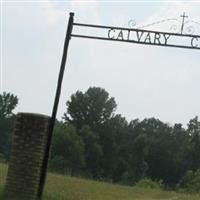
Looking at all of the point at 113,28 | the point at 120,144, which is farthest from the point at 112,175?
the point at 113,28

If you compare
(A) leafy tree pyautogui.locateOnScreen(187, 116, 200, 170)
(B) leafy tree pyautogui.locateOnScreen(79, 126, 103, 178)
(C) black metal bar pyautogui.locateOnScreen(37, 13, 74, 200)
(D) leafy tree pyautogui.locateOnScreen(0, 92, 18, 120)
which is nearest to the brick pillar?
(C) black metal bar pyautogui.locateOnScreen(37, 13, 74, 200)

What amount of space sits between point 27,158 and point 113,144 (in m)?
87.1

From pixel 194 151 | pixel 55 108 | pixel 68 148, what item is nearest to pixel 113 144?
pixel 68 148

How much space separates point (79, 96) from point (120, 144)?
30.9 feet

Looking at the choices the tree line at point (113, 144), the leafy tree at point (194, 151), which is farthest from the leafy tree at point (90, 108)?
the leafy tree at point (194, 151)

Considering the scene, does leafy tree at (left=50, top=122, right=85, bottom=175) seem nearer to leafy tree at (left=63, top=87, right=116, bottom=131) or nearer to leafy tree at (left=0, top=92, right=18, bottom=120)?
leafy tree at (left=63, top=87, right=116, bottom=131)

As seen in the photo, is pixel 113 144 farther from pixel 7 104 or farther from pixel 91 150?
pixel 7 104

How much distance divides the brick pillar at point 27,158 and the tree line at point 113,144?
246 ft

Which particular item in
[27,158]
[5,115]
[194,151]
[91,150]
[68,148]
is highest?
[5,115]

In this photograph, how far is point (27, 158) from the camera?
14.1 meters

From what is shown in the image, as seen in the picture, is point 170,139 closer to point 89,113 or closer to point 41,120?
point 89,113

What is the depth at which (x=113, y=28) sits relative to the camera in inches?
601

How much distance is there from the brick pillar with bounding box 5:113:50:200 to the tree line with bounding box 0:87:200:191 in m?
75.1

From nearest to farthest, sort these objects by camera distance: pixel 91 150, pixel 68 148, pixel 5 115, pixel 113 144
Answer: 1. pixel 68 148
2. pixel 91 150
3. pixel 113 144
4. pixel 5 115
